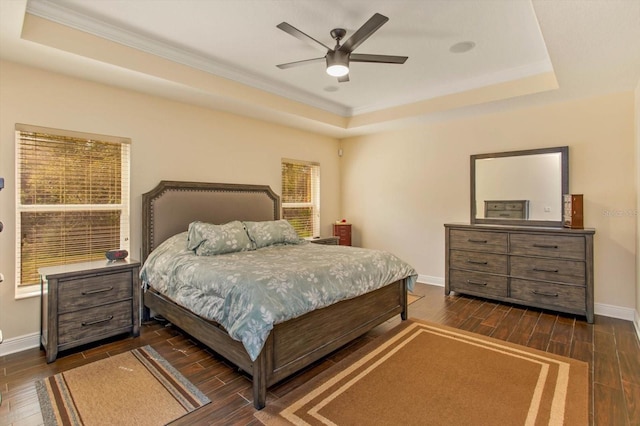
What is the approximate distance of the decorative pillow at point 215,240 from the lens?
3283 millimetres

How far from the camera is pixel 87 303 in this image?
285cm

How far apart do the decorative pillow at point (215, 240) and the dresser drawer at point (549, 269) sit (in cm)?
324

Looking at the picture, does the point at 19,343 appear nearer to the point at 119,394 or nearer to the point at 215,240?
the point at 119,394

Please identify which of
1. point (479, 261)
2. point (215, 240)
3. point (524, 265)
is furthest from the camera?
point (479, 261)

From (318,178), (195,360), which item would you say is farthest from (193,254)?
(318,178)

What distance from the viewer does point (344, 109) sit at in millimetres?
5367

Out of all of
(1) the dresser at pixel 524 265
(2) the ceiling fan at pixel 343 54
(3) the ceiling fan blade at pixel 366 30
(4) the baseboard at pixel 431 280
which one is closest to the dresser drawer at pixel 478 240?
(1) the dresser at pixel 524 265

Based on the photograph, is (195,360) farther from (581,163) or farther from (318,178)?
(581,163)

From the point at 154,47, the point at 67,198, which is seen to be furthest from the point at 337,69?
the point at 67,198

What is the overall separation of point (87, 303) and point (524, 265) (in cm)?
464

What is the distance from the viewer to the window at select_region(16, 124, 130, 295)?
2.95 meters

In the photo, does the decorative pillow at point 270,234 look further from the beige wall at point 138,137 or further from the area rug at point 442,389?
the area rug at point 442,389

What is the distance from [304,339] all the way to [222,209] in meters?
2.42

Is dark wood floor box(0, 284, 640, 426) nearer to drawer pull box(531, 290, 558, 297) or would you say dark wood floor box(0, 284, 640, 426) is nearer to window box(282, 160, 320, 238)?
drawer pull box(531, 290, 558, 297)
